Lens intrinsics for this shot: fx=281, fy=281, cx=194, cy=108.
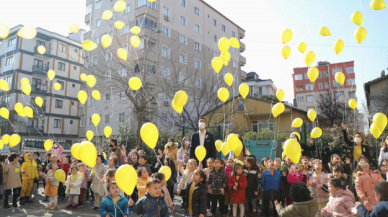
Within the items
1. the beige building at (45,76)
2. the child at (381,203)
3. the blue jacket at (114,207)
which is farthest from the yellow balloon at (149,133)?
the beige building at (45,76)

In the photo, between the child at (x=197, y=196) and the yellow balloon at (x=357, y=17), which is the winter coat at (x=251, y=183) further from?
the yellow balloon at (x=357, y=17)

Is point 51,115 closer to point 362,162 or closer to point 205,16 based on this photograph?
point 205,16

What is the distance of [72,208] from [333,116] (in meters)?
32.5

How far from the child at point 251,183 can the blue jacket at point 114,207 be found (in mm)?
3191

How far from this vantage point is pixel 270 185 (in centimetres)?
636

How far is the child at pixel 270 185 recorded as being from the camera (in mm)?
6312

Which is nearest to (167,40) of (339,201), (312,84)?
(339,201)

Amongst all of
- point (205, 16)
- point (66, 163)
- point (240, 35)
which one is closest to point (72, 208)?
point (66, 163)

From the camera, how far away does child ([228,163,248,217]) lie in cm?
626

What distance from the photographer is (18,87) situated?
121ft

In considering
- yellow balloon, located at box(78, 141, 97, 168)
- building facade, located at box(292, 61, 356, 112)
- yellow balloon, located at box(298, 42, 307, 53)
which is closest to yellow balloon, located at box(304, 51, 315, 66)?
yellow balloon, located at box(298, 42, 307, 53)

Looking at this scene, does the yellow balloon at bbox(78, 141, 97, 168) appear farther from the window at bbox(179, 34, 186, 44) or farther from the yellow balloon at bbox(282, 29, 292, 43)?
the window at bbox(179, 34, 186, 44)

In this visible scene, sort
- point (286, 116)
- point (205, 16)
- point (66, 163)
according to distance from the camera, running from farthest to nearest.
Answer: point (205, 16), point (286, 116), point (66, 163)

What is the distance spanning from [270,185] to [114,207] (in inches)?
145
